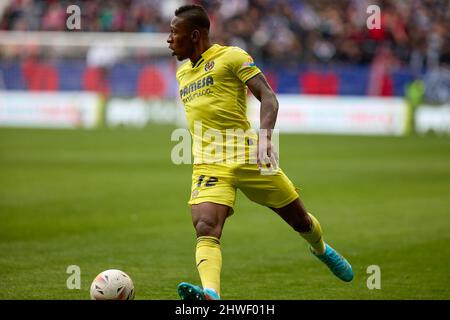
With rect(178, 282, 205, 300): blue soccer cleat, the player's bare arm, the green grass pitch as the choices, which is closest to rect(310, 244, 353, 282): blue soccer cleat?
the green grass pitch

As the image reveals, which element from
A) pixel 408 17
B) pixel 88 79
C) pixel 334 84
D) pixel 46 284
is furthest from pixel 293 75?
pixel 46 284

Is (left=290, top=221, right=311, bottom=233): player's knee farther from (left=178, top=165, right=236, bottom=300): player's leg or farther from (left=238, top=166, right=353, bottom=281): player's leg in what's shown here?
(left=178, top=165, right=236, bottom=300): player's leg

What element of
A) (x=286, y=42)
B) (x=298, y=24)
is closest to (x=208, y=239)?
(x=286, y=42)

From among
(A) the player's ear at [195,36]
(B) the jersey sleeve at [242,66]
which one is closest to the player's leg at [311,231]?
(B) the jersey sleeve at [242,66]

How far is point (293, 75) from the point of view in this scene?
31594mm

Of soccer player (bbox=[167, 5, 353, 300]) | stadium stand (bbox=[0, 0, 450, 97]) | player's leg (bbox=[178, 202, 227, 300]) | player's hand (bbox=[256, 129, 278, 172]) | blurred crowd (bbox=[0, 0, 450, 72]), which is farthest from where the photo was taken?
blurred crowd (bbox=[0, 0, 450, 72])

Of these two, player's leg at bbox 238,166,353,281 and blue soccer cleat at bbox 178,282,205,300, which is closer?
blue soccer cleat at bbox 178,282,205,300

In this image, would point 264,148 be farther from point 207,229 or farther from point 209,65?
point 209,65

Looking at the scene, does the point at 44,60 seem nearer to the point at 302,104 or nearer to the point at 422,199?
the point at 302,104

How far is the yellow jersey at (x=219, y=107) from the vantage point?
7527 millimetres

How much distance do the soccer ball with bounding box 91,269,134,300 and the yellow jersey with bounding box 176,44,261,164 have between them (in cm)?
118

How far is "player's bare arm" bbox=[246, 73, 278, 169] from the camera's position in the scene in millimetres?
7121

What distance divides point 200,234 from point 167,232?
17.0 ft

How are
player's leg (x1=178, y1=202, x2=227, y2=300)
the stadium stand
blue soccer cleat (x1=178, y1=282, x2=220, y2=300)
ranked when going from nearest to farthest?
blue soccer cleat (x1=178, y1=282, x2=220, y2=300) < player's leg (x1=178, y1=202, x2=227, y2=300) < the stadium stand
